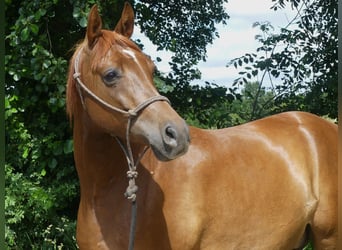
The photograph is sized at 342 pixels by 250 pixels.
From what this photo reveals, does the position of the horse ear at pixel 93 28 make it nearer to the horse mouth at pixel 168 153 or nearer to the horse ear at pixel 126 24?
the horse ear at pixel 126 24

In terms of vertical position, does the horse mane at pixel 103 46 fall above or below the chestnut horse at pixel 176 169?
above

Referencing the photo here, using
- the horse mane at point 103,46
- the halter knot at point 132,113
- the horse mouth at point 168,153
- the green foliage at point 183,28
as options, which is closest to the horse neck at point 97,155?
the horse mane at point 103,46

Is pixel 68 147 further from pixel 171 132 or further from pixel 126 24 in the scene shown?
pixel 171 132

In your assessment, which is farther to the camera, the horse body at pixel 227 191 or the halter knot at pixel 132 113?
the horse body at pixel 227 191

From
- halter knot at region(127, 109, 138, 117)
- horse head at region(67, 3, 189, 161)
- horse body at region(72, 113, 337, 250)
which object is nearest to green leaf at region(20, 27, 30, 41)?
horse head at region(67, 3, 189, 161)

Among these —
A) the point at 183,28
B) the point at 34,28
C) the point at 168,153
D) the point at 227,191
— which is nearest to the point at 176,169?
the point at 227,191

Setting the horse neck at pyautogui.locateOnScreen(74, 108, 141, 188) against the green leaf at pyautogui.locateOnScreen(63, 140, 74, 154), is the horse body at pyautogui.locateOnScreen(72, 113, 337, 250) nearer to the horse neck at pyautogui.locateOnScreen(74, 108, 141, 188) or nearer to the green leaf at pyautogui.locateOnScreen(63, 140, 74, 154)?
the horse neck at pyautogui.locateOnScreen(74, 108, 141, 188)

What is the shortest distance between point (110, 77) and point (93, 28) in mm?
257

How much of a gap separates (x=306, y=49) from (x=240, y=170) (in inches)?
97.0

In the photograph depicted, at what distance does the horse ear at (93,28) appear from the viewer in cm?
202

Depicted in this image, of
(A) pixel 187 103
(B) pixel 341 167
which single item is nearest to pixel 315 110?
(A) pixel 187 103

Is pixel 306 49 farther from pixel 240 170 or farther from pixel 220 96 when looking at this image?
pixel 240 170

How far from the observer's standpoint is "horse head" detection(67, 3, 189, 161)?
178cm

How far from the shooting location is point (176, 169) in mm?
2246
